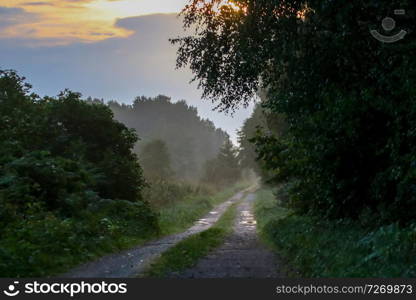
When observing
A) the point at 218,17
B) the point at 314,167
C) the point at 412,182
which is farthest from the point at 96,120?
the point at 412,182

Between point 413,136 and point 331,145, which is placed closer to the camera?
point 413,136

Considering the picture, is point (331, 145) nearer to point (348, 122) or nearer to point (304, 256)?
point (348, 122)

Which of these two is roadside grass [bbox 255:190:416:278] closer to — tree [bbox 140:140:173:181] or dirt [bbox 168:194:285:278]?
dirt [bbox 168:194:285:278]

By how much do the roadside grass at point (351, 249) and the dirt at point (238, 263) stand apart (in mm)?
546

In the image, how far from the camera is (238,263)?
13.6 m

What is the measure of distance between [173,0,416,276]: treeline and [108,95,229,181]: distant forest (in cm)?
9513

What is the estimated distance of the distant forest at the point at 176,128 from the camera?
121750mm

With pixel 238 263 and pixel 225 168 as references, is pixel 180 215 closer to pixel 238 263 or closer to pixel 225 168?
pixel 238 263

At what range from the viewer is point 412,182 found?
10.6m

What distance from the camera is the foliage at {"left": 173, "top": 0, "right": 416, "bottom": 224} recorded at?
11.1 m

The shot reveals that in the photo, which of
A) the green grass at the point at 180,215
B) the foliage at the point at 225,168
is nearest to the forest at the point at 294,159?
the green grass at the point at 180,215

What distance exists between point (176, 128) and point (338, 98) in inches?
4591

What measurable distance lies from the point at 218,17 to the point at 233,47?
1.29 m

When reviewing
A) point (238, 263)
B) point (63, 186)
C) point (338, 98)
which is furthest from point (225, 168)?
point (338, 98)
